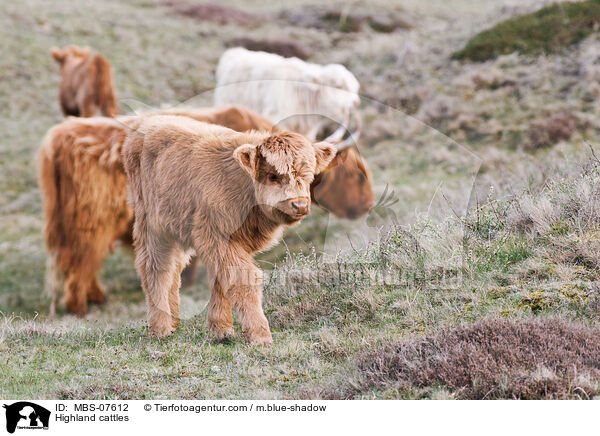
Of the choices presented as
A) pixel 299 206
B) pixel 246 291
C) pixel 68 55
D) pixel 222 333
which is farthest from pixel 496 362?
pixel 68 55

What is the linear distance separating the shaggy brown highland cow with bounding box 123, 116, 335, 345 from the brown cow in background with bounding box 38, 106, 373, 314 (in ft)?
13.2

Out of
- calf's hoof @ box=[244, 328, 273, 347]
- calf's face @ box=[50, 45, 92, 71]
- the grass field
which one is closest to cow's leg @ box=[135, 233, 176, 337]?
the grass field

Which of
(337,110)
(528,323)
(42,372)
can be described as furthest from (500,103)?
(42,372)

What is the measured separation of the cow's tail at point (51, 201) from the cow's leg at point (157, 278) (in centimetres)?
498

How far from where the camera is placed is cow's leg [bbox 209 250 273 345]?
452 cm

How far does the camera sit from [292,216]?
4109 mm

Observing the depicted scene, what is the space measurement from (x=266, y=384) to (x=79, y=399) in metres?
1.33

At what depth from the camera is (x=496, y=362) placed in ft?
→ 12.9

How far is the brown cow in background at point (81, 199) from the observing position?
9.31 meters

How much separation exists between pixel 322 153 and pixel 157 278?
2.00 m

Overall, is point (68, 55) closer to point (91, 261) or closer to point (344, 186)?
point (91, 261)
